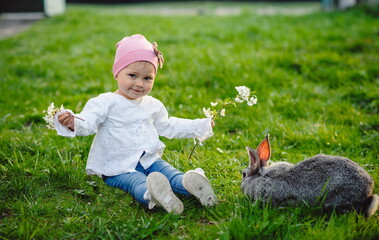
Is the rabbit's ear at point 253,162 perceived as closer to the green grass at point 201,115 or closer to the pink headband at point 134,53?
the green grass at point 201,115

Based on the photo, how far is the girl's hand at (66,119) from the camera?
2.75 m

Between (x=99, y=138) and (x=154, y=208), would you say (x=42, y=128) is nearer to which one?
(x=99, y=138)

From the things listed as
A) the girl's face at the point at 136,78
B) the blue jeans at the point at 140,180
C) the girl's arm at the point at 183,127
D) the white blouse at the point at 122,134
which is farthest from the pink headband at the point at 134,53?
the blue jeans at the point at 140,180

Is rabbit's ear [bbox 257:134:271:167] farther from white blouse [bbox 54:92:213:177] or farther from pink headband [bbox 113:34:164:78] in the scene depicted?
pink headband [bbox 113:34:164:78]

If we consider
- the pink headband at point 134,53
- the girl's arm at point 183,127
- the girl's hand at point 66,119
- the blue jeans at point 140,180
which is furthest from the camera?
the girl's arm at point 183,127

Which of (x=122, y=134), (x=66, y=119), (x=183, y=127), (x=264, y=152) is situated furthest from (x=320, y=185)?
(x=66, y=119)

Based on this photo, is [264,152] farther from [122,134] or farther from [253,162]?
[122,134]

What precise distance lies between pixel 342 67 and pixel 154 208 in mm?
4152

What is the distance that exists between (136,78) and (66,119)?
609 millimetres

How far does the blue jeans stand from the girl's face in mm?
559

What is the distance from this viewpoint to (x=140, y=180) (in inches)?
117

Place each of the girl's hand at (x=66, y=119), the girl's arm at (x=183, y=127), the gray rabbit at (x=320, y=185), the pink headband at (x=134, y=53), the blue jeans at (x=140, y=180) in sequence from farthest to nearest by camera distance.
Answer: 1. the girl's arm at (x=183, y=127)
2. the pink headband at (x=134, y=53)
3. the blue jeans at (x=140, y=180)
4. the girl's hand at (x=66, y=119)
5. the gray rabbit at (x=320, y=185)

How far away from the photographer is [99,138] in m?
3.20

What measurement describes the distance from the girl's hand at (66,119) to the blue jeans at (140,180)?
0.56 metres
